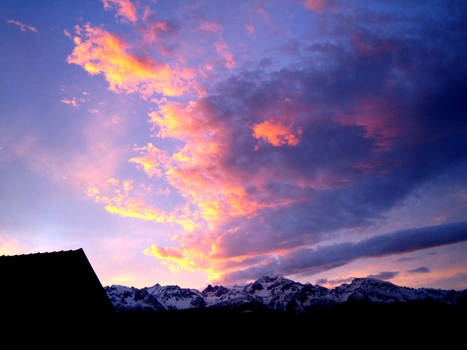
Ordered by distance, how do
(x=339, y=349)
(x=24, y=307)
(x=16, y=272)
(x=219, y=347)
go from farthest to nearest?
(x=339, y=349), (x=219, y=347), (x=16, y=272), (x=24, y=307)

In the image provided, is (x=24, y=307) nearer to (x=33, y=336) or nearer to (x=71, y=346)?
(x=33, y=336)

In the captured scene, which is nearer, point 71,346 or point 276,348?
point 71,346

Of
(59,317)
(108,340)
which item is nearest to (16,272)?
(59,317)

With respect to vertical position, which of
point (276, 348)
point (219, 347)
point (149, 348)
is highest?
point (149, 348)

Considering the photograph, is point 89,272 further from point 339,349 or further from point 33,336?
point 339,349

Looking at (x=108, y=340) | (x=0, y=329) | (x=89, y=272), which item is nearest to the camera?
(x=0, y=329)

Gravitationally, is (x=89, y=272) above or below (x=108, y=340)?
above

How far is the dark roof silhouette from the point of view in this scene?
16.9 metres

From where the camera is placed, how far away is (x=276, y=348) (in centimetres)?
4866

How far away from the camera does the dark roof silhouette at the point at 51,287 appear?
55.3 feet

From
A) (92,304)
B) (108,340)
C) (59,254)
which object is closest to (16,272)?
(59,254)

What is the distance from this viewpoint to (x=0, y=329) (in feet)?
50.4

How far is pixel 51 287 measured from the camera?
18359 mm

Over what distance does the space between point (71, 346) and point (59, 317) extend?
6.95 ft
